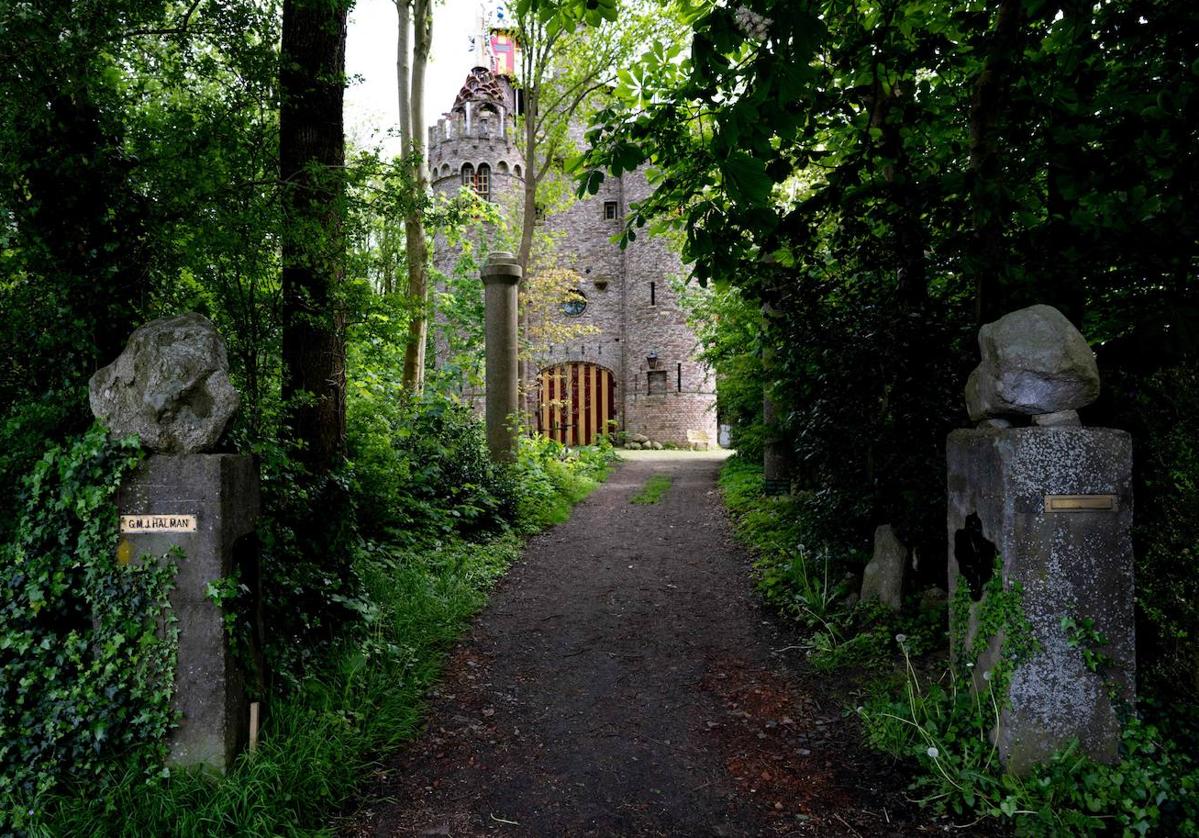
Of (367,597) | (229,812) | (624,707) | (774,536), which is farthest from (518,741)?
(774,536)

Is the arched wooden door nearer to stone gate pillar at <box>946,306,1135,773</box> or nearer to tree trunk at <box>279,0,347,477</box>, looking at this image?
tree trunk at <box>279,0,347,477</box>

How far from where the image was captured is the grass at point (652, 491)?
33.5 ft

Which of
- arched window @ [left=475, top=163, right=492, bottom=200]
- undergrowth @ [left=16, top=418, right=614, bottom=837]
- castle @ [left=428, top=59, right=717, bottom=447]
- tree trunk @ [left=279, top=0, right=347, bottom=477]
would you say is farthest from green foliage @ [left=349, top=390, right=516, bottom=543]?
arched window @ [left=475, top=163, right=492, bottom=200]

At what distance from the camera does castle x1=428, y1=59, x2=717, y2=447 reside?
Answer: 68.7 ft

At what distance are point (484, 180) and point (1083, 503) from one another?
69.5 ft

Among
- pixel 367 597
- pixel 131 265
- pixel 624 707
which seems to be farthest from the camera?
pixel 367 597

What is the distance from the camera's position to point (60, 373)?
9.27ft

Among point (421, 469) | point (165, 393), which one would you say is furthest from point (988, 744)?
point (421, 469)

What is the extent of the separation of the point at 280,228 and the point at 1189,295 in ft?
14.1

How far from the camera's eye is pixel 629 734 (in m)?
3.34

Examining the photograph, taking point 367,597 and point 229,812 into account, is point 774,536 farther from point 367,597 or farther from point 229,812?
point 229,812

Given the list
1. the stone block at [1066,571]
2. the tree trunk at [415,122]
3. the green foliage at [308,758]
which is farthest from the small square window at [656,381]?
the stone block at [1066,571]

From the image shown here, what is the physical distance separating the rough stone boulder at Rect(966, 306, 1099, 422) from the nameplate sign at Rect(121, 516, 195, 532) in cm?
348

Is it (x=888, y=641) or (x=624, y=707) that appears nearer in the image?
(x=624, y=707)
